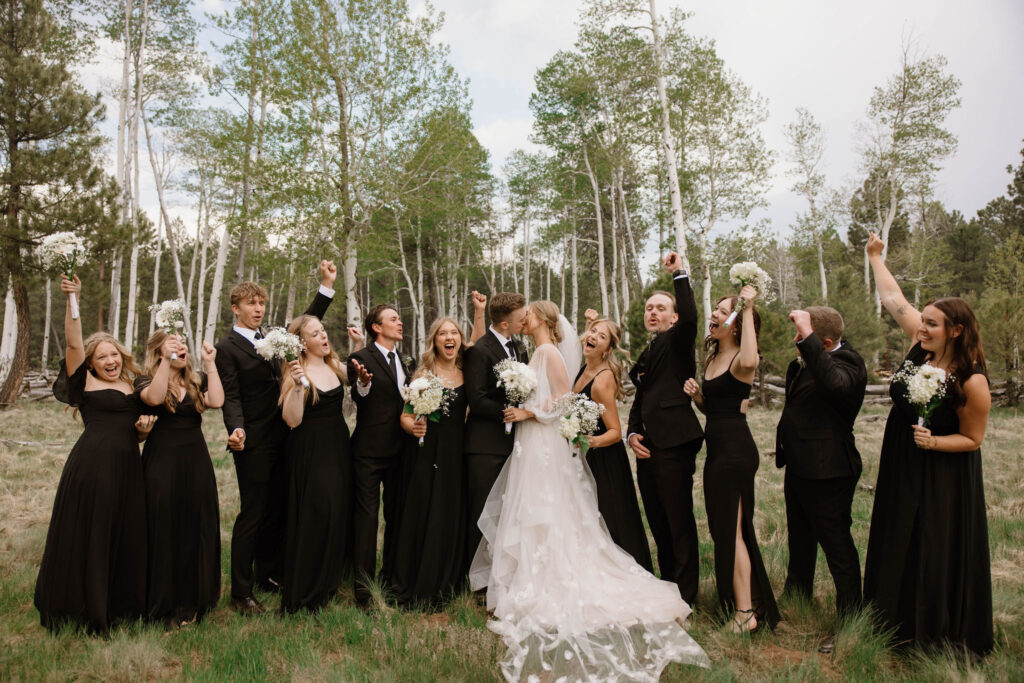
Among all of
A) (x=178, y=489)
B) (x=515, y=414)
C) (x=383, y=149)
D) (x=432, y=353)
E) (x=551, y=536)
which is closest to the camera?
(x=178, y=489)

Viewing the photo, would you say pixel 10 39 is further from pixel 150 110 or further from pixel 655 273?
pixel 655 273

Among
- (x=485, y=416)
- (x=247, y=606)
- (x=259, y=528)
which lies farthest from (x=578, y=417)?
(x=247, y=606)

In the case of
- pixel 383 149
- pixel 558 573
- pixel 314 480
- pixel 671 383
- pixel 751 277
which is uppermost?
pixel 383 149

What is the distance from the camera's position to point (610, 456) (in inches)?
212

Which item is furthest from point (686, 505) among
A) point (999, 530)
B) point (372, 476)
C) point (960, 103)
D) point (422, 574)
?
point (960, 103)

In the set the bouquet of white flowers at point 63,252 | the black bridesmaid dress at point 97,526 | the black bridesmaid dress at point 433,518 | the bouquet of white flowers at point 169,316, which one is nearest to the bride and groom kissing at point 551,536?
the black bridesmaid dress at point 433,518

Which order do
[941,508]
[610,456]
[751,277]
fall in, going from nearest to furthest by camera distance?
[941,508], [751,277], [610,456]

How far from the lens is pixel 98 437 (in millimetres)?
4676

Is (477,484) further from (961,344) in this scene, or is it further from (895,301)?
(961,344)

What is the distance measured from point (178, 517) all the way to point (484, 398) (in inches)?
103

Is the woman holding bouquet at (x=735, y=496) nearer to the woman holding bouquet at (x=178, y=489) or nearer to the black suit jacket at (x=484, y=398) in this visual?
the black suit jacket at (x=484, y=398)

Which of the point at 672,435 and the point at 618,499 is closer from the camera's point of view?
the point at 672,435

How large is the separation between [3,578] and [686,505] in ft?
20.1

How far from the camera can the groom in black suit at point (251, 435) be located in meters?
5.16
